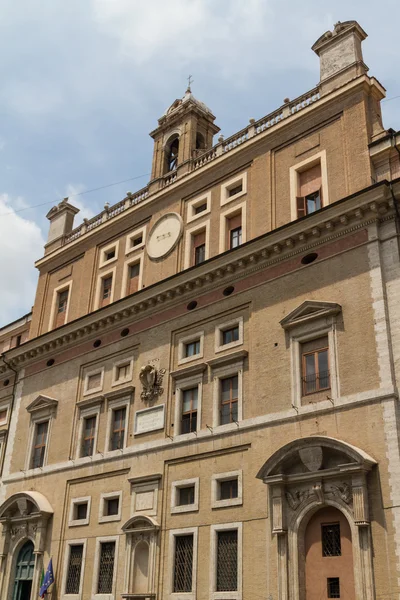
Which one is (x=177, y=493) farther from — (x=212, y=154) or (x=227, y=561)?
(x=212, y=154)

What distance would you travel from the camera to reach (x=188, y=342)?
86.5 feet

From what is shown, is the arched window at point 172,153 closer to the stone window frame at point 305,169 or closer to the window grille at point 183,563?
the stone window frame at point 305,169

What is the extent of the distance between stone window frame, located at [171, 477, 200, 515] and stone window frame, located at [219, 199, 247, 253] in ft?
29.2

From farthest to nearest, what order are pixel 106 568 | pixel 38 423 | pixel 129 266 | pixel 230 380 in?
pixel 38 423
pixel 129 266
pixel 106 568
pixel 230 380

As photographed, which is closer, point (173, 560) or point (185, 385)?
→ point (173, 560)

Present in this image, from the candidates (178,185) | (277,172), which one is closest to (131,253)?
(178,185)

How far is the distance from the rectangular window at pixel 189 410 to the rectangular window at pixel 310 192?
7.54 meters

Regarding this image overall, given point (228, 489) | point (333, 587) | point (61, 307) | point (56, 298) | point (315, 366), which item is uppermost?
point (56, 298)

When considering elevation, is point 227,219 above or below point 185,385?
above

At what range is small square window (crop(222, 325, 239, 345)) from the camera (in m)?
24.8

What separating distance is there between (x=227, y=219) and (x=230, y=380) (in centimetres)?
699

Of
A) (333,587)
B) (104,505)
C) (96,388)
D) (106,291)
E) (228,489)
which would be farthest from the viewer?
(106,291)

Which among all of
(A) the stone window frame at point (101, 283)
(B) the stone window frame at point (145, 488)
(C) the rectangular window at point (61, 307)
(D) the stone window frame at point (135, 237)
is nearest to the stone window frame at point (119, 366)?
(A) the stone window frame at point (101, 283)

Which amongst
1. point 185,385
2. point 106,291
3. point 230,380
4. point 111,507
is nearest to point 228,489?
point 230,380
